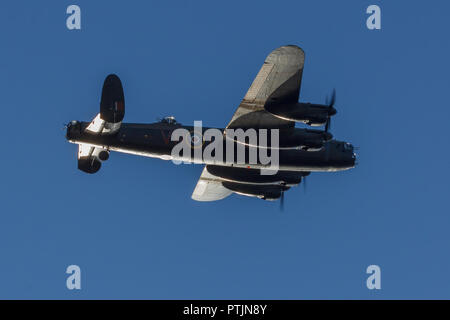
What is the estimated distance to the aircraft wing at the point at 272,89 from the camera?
111 ft

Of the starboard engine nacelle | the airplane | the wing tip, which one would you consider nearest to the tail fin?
the airplane

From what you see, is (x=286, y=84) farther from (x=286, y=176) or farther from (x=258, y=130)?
(x=286, y=176)

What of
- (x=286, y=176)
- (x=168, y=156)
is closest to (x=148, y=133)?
(x=168, y=156)

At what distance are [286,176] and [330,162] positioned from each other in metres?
2.36

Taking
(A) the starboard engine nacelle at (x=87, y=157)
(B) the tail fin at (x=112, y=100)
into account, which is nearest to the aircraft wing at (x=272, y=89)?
(B) the tail fin at (x=112, y=100)

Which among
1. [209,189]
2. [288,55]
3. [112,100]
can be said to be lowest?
[209,189]

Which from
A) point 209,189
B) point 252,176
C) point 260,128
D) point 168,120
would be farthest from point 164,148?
point 209,189

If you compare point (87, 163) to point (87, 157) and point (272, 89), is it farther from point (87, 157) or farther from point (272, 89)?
point (272, 89)

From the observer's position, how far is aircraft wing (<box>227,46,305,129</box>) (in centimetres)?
3391

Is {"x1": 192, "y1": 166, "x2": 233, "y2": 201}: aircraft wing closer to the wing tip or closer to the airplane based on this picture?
the airplane

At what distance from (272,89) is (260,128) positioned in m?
2.28

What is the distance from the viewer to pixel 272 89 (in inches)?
1371

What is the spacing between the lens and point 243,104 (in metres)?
35.5

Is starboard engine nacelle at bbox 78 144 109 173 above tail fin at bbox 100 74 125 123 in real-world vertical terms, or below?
below
